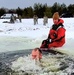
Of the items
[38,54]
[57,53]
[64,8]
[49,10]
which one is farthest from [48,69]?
[64,8]

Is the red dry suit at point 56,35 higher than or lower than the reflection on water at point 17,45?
higher

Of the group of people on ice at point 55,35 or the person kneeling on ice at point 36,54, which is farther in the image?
the group of people on ice at point 55,35

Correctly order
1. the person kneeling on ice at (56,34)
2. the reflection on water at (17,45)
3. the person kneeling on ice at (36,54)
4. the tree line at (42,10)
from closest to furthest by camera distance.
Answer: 1. the person kneeling on ice at (36,54)
2. the person kneeling on ice at (56,34)
3. the reflection on water at (17,45)
4. the tree line at (42,10)

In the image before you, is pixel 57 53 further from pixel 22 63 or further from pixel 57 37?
pixel 22 63

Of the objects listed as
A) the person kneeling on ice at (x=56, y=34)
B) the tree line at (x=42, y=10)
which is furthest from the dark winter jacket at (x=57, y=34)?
the tree line at (x=42, y=10)

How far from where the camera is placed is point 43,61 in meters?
10.7

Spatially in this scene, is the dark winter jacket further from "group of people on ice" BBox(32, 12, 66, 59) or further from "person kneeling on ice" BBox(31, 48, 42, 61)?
"person kneeling on ice" BBox(31, 48, 42, 61)

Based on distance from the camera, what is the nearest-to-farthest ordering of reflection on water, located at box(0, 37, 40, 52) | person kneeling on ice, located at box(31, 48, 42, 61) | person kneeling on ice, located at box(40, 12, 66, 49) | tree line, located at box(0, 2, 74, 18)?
person kneeling on ice, located at box(31, 48, 42, 61) → person kneeling on ice, located at box(40, 12, 66, 49) → reflection on water, located at box(0, 37, 40, 52) → tree line, located at box(0, 2, 74, 18)

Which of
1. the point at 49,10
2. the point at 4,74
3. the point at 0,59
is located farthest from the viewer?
the point at 49,10

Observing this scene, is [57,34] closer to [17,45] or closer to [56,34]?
[56,34]

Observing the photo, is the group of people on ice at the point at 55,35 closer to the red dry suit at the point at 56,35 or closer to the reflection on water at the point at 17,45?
the red dry suit at the point at 56,35

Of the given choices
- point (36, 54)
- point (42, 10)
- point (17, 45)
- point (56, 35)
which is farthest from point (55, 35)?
point (42, 10)

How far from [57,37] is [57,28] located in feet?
1.10

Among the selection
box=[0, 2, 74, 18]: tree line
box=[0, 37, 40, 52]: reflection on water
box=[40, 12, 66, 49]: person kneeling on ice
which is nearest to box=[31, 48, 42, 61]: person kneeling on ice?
box=[40, 12, 66, 49]: person kneeling on ice
